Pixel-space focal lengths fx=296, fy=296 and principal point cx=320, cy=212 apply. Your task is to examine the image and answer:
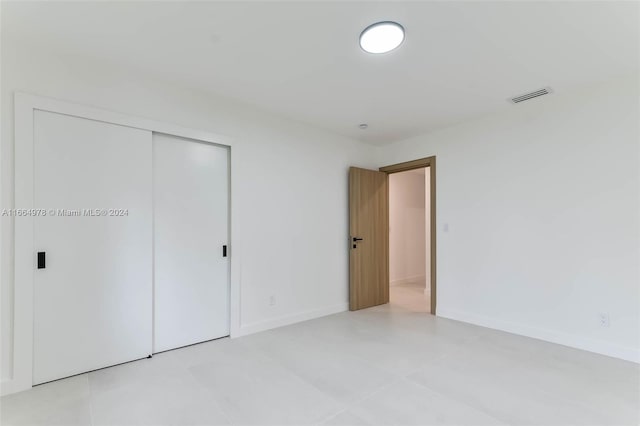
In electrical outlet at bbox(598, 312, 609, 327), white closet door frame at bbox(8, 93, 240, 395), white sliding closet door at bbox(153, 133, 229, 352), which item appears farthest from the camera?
white sliding closet door at bbox(153, 133, 229, 352)

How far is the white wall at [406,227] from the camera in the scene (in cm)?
636

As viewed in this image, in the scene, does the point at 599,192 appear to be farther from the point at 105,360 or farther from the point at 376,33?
the point at 105,360

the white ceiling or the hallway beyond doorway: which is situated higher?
the white ceiling

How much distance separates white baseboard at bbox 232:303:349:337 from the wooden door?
279 mm

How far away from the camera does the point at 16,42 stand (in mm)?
2213

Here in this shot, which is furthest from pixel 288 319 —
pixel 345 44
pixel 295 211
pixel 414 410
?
pixel 345 44

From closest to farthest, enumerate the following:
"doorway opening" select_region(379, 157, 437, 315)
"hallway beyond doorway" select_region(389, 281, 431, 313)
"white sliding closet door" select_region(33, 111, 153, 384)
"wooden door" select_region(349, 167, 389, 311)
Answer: "white sliding closet door" select_region(33, 111, 153, 384) → "wooden door" select_region(349, 167, 389, 311) → "hallway beyond doorway" select_region(389, 281, 431, 313) → "doorway opening" select_region(379, 157, 437, 315)

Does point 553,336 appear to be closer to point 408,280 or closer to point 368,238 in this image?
point 368,238

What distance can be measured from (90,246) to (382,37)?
9.37ft

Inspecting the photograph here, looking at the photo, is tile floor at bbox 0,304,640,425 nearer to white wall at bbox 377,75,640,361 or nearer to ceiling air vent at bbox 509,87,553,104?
white wall at bbox 377,75,640,361

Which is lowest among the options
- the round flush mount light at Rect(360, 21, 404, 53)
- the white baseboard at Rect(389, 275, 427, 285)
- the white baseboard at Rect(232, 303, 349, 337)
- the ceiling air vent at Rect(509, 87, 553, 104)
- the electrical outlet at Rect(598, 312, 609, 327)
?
the white baseboard at Rect(389, 275, 427, 285)

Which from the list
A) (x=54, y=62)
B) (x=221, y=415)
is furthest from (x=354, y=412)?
(x=54, y=62)

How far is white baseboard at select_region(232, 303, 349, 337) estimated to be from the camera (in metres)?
3.35

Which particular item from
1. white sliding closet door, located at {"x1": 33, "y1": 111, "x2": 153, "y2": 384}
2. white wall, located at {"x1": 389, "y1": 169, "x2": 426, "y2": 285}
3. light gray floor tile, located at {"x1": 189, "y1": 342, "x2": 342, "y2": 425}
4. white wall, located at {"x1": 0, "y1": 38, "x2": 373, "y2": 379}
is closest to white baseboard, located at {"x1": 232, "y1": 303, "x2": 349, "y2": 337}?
white wall, located at {"x1": 0, "y1": 38, "x2": 373, "y2": 379}
